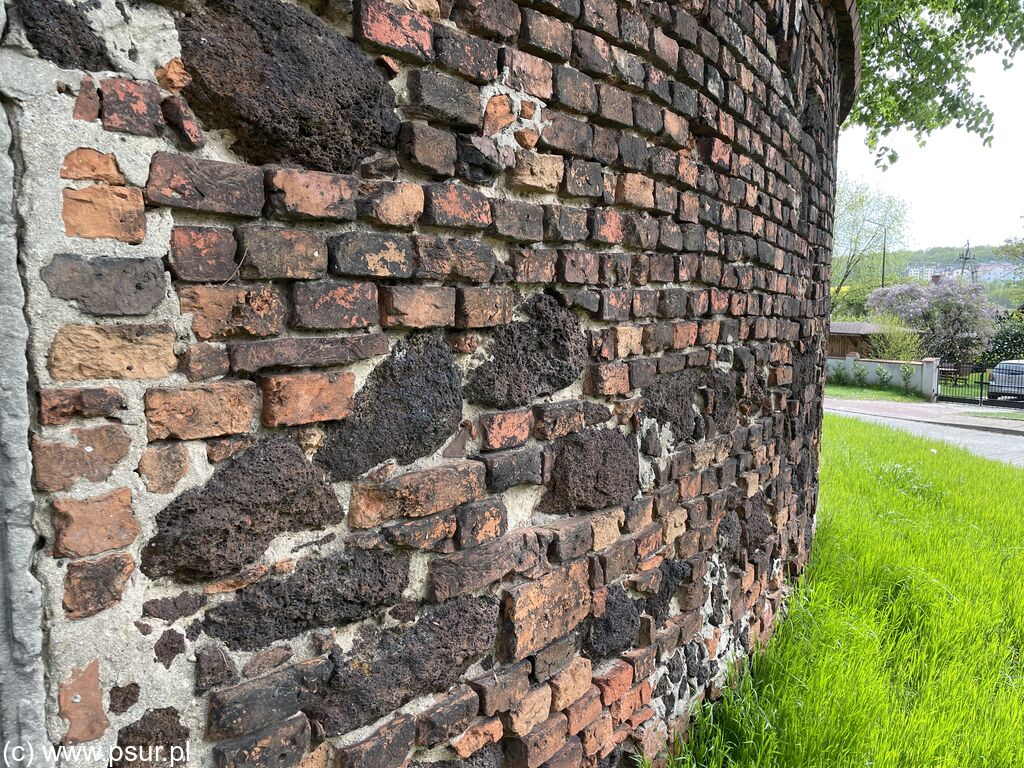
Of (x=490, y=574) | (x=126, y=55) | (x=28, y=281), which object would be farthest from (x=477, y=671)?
(x=126, y=55)

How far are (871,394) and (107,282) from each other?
2267 centimetres

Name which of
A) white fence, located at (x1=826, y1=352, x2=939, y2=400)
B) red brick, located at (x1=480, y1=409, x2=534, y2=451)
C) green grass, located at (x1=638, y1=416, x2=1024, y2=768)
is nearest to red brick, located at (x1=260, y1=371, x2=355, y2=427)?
red brick, located at (x1=480, y1=409, x2=534, y2=451)

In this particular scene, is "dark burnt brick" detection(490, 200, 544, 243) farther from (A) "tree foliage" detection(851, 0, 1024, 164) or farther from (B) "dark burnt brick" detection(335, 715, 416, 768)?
(A) "tree foliage" detection(851, 0, 1024, 164)

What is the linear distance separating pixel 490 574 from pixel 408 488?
1.02ft

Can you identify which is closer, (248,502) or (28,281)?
(28,281)

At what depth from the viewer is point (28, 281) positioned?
2.87ft

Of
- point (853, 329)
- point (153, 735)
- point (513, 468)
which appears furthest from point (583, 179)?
point (853, 329)

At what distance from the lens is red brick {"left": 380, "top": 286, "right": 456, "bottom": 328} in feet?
4.15

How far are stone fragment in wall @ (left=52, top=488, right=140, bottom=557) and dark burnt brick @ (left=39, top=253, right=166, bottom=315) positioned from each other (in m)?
0.26

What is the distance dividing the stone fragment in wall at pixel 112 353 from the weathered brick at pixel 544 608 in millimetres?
901

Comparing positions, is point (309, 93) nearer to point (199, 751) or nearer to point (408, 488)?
point (408, 488)

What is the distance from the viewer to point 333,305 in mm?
1182

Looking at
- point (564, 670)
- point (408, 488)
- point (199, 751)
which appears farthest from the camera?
point (564, 670)

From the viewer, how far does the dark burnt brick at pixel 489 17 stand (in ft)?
4.46
